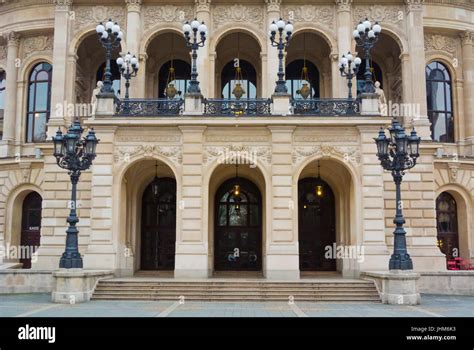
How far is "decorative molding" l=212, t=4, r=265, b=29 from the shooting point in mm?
32781

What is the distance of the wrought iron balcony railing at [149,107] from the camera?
85.9 ft

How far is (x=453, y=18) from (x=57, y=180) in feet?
81.1

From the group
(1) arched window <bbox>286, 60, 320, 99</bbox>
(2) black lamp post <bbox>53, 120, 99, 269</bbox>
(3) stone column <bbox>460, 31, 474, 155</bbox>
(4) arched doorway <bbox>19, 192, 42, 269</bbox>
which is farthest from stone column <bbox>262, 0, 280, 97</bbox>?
Answer: (4) arched doorway <bbox>19, 192, 42, 269</bbox>

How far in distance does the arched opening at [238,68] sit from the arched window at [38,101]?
10.4m

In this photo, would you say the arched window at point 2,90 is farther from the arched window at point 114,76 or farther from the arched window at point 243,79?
the arched window at point 243,79

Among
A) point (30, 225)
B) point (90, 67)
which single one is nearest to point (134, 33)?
point (90, 67)

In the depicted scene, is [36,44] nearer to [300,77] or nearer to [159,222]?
[159,222]

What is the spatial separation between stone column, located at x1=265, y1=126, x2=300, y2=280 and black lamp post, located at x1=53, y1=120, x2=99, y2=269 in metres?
7.95

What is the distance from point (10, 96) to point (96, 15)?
7530 millimetres

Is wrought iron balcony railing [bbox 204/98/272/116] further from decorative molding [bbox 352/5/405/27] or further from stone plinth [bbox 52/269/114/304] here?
decorative molding [bbox 352/5/405/27]

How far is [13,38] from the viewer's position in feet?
117

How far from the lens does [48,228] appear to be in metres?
28.6

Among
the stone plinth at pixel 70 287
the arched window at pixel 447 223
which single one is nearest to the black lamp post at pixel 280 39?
the stone plinth at pixel 70 287
